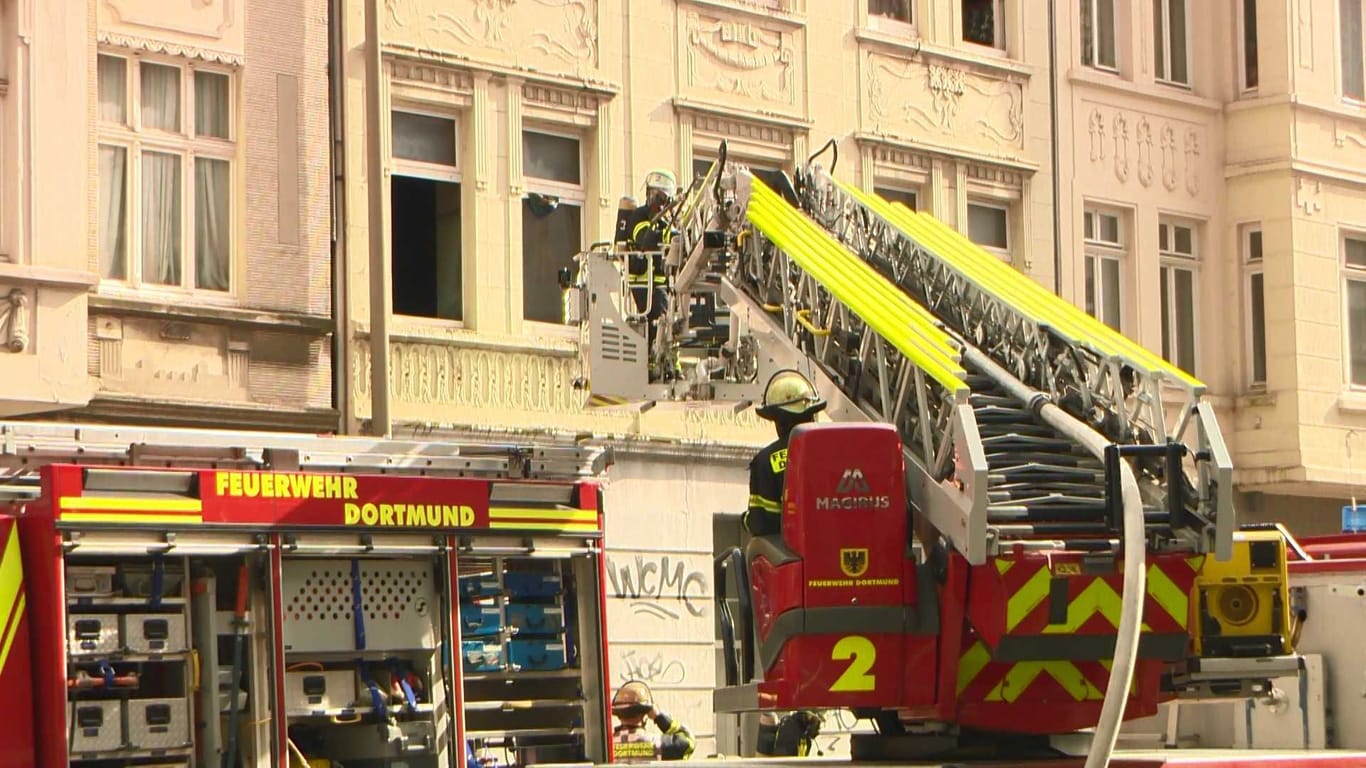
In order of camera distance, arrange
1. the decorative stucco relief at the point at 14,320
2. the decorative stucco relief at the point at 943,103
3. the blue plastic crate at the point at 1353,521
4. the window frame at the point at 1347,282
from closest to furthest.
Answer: the blue plastic crate at the point at 1353,521, the decorative stucco relief at the point at 14,320, the decorative stucco relief at the point at 943,103, the window frame at the point at 1347,282

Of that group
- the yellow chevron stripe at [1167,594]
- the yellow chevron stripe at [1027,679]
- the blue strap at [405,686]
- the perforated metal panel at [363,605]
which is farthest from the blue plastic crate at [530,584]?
the yellow chevron stripe at [1167,594]

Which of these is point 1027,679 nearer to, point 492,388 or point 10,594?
point 10,594

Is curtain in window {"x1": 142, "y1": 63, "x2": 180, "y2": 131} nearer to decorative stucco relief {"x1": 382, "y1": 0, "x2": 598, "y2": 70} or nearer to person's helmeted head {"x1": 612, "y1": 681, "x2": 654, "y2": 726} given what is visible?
decorative stucco relief {"x1": 382, "y1": 0, "x2": 598, "y2": 70}

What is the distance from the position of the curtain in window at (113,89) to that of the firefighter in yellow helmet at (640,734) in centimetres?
675

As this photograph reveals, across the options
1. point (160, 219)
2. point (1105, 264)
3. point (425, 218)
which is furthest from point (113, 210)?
point (1105, 264)

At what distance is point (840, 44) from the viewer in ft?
77.9

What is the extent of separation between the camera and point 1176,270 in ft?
89.6

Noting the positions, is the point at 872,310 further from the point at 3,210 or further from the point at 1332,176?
the point at 1332,176

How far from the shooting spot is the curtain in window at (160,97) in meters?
19.2

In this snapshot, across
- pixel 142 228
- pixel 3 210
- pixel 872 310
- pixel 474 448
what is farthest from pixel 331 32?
pixel 872 310

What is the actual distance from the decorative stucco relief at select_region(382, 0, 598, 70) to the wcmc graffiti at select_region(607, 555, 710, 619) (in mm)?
4426

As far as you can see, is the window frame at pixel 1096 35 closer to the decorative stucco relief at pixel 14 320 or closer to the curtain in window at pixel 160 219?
the curtain in window at pixel 160 219

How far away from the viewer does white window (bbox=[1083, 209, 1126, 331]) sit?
2644 centimetres

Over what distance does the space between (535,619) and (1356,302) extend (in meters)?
16.6
